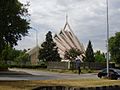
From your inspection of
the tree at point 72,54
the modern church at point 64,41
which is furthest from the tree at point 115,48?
the modern church at point 64,41

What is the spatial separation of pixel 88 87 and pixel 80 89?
149cm

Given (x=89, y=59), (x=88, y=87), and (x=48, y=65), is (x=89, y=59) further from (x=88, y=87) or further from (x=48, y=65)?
(x=88, y=87)

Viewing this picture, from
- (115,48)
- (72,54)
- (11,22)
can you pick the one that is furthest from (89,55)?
(11,22)

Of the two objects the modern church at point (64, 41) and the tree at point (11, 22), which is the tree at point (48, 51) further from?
the tree at point (11, 22)

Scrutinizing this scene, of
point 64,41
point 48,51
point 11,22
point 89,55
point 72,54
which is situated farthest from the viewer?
point 64,41

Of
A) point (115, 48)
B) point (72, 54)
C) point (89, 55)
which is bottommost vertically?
point (72, 54)

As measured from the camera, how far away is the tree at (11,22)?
3132 centimetres

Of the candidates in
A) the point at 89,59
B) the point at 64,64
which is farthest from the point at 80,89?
the point at 89,59

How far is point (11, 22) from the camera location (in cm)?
3775

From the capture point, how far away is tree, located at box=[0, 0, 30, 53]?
31316mm

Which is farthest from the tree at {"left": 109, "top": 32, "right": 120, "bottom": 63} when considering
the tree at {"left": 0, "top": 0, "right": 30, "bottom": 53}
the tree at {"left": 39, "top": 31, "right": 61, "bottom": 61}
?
the tree at {"left": 0, "top": 0, "right": 30, "bottom": 53}

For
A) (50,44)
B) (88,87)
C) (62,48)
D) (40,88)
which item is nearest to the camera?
(40,88)

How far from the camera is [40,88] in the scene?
2519 centimetres

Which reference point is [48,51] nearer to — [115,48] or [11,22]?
Answer: [115,48]
